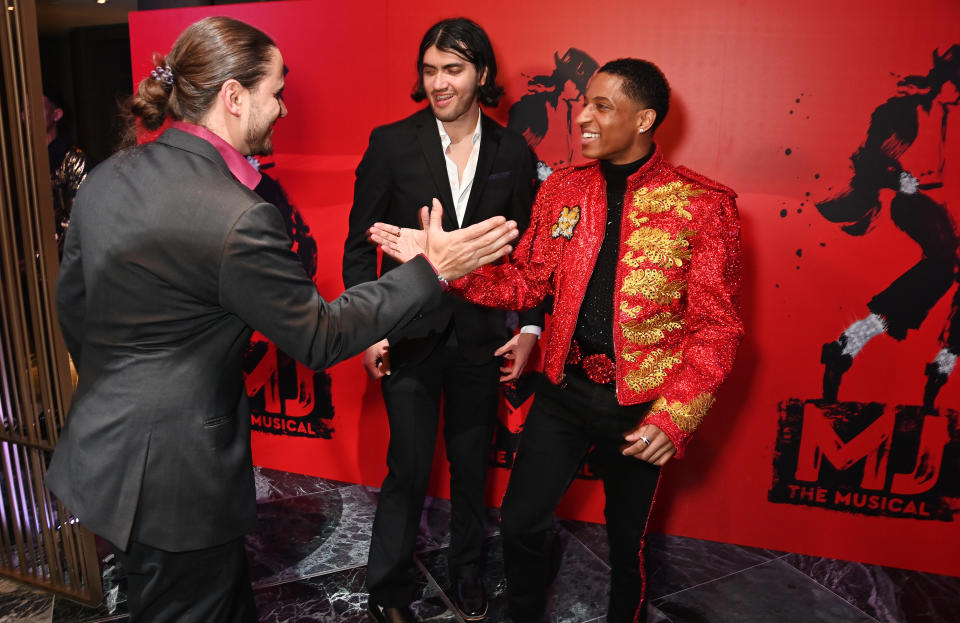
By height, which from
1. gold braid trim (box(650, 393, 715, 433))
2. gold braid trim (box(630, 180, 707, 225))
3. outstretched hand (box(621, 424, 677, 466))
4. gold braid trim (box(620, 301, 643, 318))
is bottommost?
outstretched hand (box(621, 424, 677, 466))

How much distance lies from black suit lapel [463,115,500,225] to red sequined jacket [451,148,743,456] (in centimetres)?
37

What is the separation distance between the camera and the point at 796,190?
290 cm

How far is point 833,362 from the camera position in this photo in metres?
3.00

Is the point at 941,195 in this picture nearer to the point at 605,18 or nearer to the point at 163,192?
the point at 605,18

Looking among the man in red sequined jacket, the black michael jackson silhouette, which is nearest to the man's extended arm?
the man in red sequined jacket

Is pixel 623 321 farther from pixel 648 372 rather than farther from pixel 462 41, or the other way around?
pixel 462 41

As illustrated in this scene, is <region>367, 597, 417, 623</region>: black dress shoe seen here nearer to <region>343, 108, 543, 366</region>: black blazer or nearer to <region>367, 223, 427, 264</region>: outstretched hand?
<region>343, 108, 543, 366</region>: black blazer

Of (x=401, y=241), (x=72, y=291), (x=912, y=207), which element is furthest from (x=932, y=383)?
(x=72, y=291)

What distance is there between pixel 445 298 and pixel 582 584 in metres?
1.37

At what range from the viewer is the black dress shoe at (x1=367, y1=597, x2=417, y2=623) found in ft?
8.57

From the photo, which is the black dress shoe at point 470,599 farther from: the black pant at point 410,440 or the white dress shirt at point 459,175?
the white dress shirt at point 459,175

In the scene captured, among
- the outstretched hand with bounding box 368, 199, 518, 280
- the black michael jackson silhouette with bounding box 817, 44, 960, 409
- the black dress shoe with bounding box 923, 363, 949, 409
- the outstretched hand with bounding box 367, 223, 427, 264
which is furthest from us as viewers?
the black dress shoe with bounding box 923, 363, 949, 409

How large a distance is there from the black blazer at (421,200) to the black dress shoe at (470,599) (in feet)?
2.96

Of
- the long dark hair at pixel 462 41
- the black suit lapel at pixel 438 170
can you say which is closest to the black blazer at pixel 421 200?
the black suit lapel at pixel 438 170
